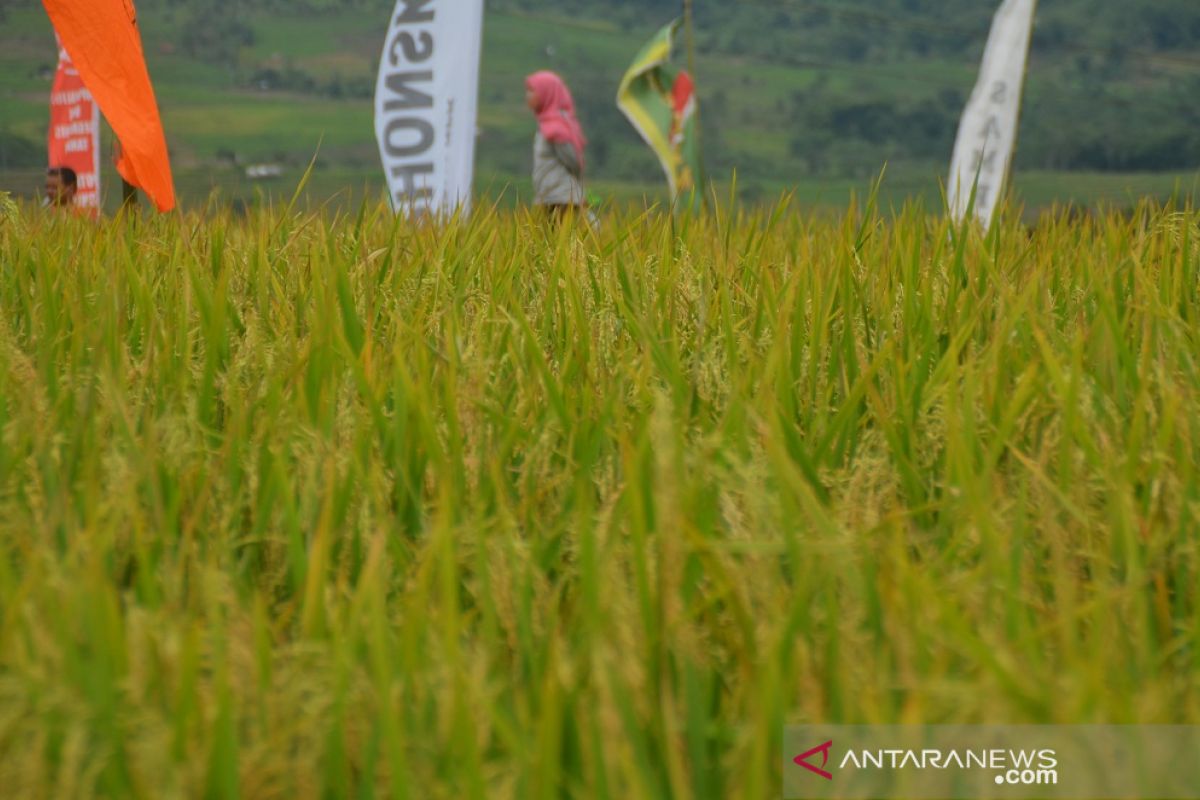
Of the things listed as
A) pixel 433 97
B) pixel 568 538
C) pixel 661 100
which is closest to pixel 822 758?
pixel 568 538

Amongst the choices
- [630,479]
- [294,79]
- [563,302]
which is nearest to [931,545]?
[630,479]

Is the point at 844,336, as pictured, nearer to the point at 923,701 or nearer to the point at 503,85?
the point at 923,701

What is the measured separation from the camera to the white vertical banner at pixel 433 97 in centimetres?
725

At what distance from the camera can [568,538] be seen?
0.98 metres

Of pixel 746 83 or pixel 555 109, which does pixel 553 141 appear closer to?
pixel 555 109

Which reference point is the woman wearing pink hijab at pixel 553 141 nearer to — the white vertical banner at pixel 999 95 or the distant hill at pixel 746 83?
the white vertical banner at pixel 999 95

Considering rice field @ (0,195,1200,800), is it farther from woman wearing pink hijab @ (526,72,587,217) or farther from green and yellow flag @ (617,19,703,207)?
Answer: green and yellow flag @ (617,19,703,207)

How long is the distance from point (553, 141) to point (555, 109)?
0.89 ft

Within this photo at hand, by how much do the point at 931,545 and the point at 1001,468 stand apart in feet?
0.59

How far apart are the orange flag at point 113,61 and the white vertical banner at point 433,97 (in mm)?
3666

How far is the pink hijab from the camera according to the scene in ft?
22.0

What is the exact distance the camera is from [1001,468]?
1145 mm

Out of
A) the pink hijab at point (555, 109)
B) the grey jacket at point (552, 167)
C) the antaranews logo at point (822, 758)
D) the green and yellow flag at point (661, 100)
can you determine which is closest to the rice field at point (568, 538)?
the antaranews logo at point (822, 758)

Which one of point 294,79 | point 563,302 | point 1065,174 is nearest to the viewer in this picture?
point 563,302
